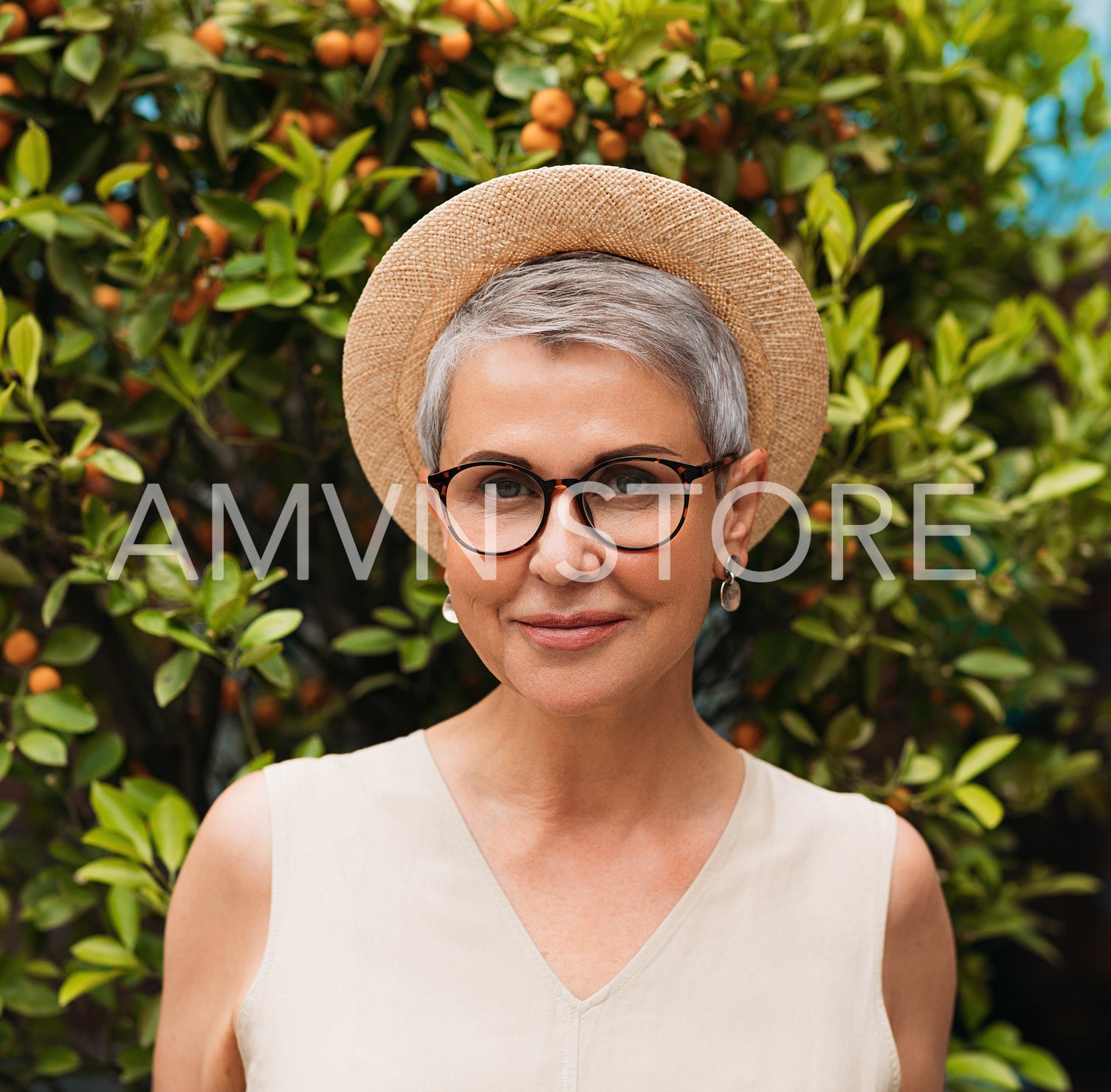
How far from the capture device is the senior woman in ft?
4.07

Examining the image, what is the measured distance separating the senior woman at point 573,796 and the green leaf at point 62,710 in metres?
0.33

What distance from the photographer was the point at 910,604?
1.87 m

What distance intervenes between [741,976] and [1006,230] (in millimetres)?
1545

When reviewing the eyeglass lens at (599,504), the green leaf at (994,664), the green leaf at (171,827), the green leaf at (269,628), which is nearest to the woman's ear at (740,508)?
the eyeglass lens at (599,504)

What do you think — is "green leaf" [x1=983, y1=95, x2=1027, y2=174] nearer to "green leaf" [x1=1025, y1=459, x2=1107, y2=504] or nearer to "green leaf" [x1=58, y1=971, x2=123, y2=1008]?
"green leaf" [x1=1025, y1=459, x2=1107, y2=504]

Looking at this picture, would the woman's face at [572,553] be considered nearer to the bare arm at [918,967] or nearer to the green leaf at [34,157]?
the bare arm at [918,967]

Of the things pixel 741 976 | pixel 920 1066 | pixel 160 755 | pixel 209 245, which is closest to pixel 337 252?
pixel 209 245

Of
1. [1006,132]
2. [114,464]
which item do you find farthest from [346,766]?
[1006,132]

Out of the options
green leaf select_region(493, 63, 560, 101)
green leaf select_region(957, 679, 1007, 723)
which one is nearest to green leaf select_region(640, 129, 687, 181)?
green leaf select_region(493, 63, 560, 101)

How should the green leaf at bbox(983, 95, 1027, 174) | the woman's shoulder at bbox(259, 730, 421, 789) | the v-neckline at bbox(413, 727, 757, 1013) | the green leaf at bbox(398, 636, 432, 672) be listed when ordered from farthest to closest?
the green leaf at bbox(983, 95, 1027, 174) → the green leaf at bbox(398, 636, 432, 672) → the woman's shoulder at bbox(259, 730, 421, 789) → the v-neckline at bbox(413, 727, 757, 1013)

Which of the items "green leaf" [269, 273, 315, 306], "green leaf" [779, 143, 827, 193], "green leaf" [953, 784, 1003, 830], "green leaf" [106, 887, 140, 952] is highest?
"green leaf" [779, 143, 827, 193]

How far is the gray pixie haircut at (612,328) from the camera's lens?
48.4 inches

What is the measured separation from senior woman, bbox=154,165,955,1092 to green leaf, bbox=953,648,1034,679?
0.47 meters

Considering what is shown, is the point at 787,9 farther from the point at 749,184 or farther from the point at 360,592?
the point at 360,592
